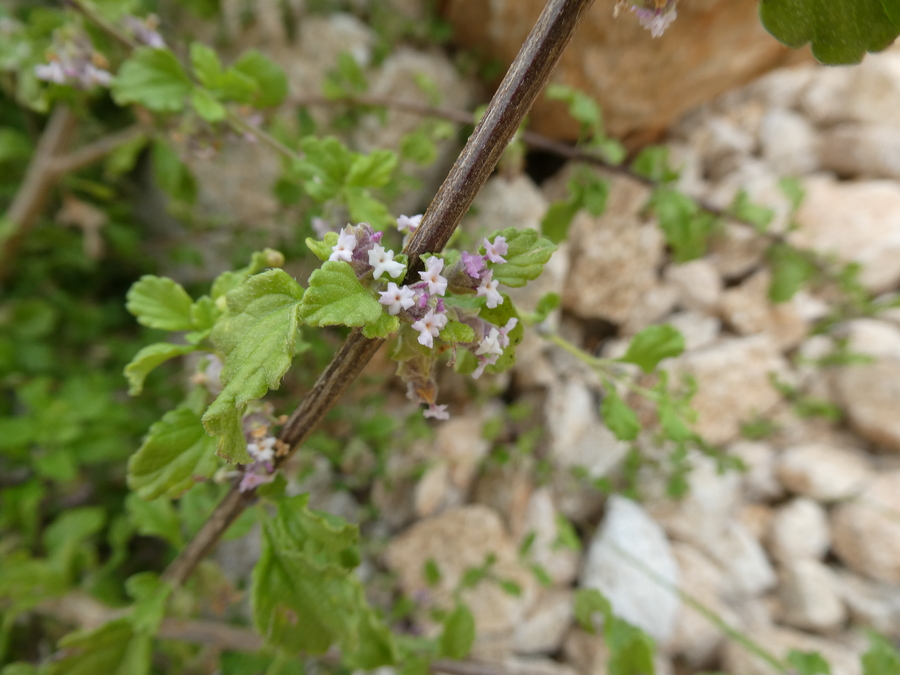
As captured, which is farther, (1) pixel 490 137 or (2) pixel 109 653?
(2) pixel 109 653

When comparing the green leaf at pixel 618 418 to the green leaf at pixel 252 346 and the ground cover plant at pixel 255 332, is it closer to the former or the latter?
the ground cover plant at pixel 255 332

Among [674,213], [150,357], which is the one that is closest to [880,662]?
[674,213]

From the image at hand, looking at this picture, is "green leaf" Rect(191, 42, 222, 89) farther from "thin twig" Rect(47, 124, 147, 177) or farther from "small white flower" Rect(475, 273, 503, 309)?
"thin twig" Rect(47, 124, 147, 177)

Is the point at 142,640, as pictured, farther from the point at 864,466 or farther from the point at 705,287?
the point at 864,466

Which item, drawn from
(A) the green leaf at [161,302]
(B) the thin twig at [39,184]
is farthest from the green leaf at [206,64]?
(B) the thin twig at [39,184]

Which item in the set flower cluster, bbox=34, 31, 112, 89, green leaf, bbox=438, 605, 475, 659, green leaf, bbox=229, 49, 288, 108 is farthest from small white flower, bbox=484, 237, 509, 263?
flower cluster, bbox=34, 31, 112, 89

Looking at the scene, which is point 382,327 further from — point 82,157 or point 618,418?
point 82,157
